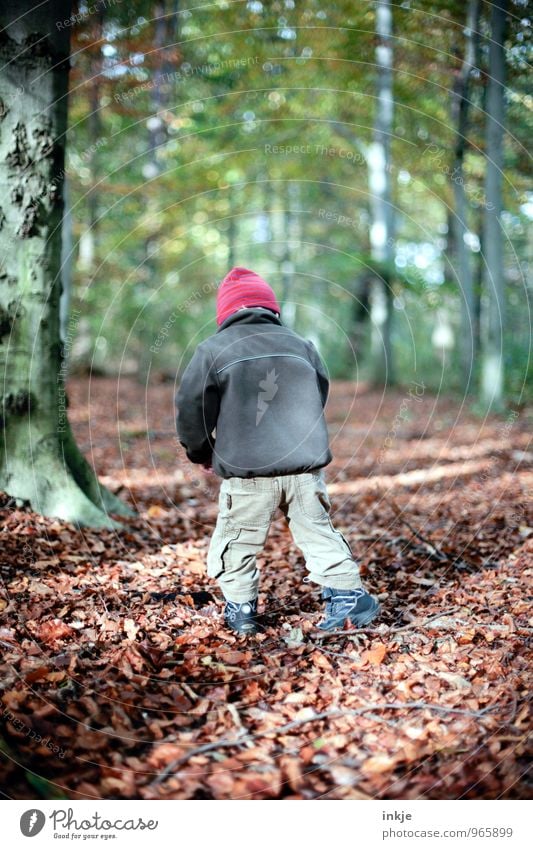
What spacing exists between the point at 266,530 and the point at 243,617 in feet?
1.91

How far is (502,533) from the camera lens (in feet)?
17.8

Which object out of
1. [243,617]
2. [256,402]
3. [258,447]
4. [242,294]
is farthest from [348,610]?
[242,294]

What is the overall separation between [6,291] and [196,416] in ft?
7.26

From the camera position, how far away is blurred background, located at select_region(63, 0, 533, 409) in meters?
10.7

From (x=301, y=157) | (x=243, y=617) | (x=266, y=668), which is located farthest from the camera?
(x=301, y=157)

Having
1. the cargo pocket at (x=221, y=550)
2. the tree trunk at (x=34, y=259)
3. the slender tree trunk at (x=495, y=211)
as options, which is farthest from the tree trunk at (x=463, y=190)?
the cargo pocket at (x=221, y=550)

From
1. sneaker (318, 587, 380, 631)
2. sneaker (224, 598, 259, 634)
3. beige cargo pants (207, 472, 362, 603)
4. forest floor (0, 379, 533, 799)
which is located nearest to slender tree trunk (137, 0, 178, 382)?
forest floor (0, 379, 533, 799)

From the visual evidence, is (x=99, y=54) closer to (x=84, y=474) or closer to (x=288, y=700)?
(x=84, y=474)

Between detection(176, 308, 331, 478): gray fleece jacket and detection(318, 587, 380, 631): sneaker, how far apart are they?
0.88 metres

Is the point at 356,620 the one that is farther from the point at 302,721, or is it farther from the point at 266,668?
the point at 302,721

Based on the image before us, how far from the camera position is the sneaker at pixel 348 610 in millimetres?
3826

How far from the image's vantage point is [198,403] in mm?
3777

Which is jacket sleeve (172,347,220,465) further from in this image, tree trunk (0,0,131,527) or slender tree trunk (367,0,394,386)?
slender tree trunk (367,0,394,386)

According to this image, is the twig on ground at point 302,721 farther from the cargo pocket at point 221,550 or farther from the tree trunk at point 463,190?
the tree trunk at point 463,190
